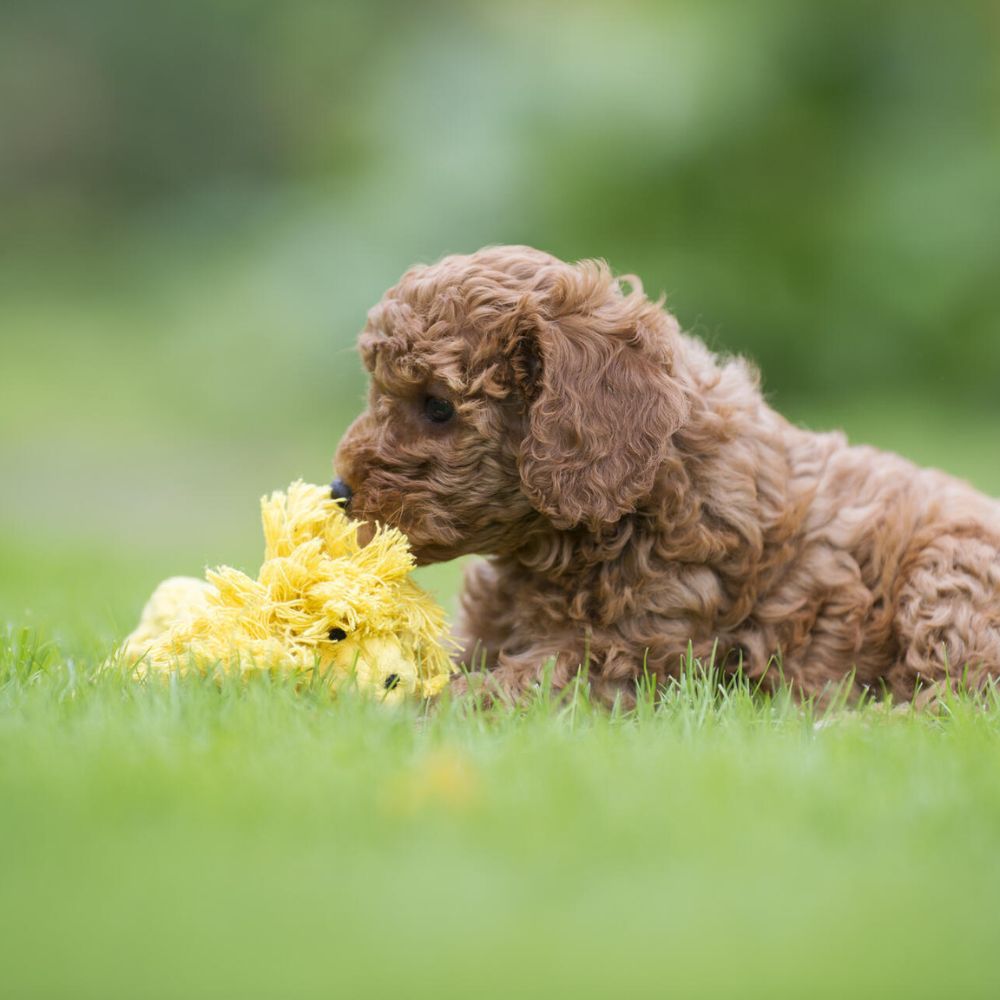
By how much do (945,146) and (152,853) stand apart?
13.2 meters

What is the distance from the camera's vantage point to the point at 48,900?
254 centimetres

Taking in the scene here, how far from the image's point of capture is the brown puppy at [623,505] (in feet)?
13.2

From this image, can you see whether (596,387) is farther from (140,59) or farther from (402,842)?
(140,59)

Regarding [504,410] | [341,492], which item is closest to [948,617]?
[504,410]

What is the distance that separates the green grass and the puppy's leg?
680mm

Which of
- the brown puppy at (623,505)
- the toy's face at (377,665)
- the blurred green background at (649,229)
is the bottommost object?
the toy's face at (377,665)

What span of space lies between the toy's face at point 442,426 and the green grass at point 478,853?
2.17 feet

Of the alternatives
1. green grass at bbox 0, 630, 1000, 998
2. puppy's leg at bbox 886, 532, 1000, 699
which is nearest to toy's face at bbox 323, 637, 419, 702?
→ green grass at bbox 0, 630, 1000, 998

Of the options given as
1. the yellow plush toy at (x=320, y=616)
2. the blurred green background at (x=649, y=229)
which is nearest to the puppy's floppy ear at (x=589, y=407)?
the yellow plush toy at (x=320, y=616)

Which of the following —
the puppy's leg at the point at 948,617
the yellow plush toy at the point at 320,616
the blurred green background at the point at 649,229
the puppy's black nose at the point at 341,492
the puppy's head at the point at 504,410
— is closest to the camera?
the yellow plush toy at the point at 320,616

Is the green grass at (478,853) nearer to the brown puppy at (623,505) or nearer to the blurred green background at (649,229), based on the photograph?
the brown puppy at (623,505)

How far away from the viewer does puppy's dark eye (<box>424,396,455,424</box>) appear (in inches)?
161

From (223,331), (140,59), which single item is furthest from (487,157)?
(140,59)

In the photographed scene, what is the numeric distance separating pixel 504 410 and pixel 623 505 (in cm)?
46
